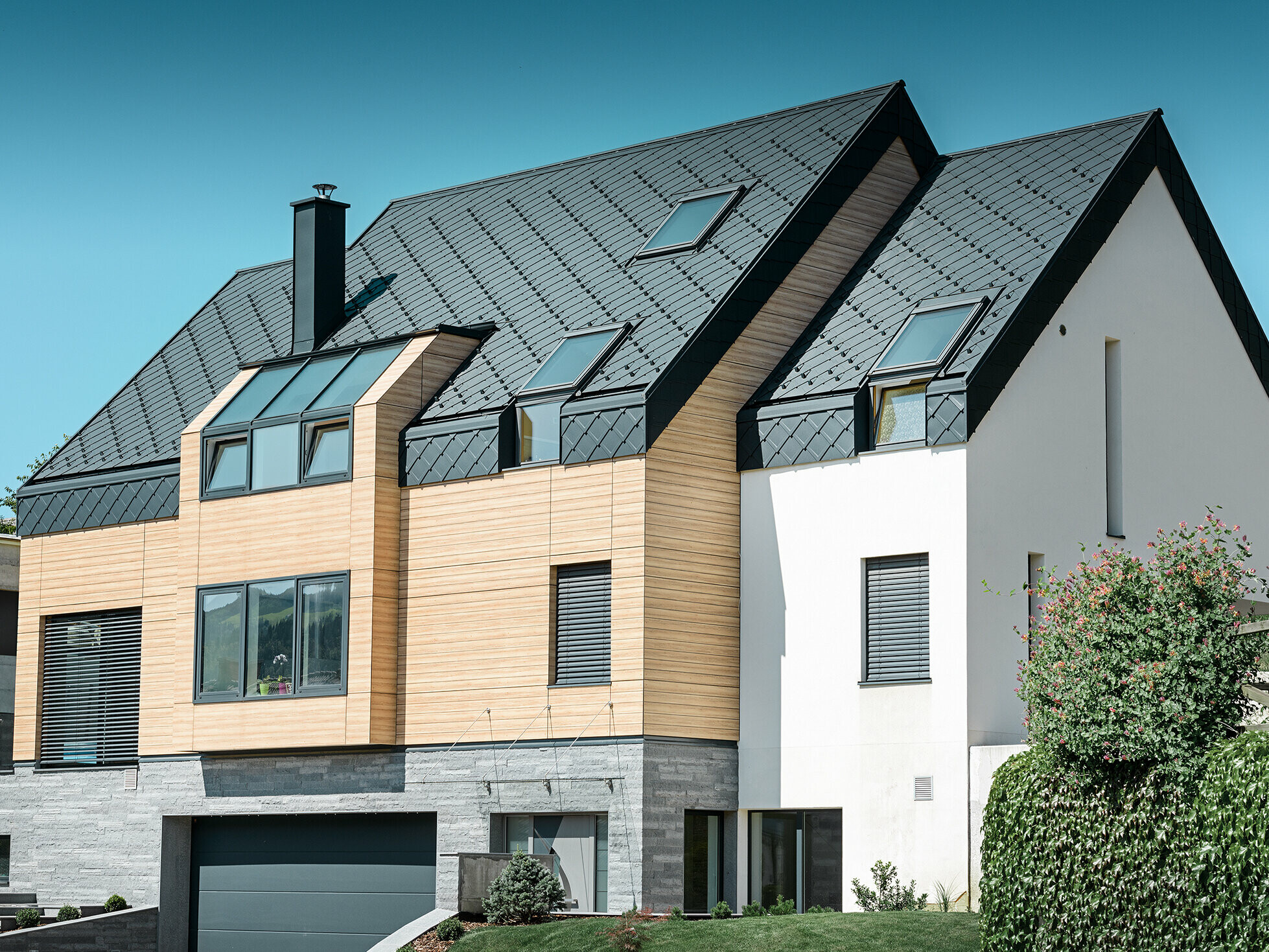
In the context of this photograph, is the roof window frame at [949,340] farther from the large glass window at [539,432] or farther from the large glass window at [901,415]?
the large glass window at [539,432]

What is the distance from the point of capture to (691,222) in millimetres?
27984

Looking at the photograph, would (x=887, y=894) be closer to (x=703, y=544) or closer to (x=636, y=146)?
(x=703, y=544)

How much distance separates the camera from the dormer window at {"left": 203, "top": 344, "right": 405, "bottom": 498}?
88.6 ft

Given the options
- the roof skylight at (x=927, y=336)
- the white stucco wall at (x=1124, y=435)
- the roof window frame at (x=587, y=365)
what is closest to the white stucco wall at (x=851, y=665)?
the white stucco wall at (x=1124, y=435)

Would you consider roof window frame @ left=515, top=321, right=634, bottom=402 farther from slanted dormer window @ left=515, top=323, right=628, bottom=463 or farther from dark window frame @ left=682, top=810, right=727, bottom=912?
dark window frame @ left=682, top=810, right=727, bottom=912

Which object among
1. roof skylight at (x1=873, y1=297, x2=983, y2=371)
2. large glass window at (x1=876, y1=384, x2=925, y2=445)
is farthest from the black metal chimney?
large glass window at (x1=876, y1=384, x2=925, y2=445)

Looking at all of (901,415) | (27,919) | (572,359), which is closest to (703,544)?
(901,415)

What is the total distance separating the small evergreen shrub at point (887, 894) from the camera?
22.3 meters

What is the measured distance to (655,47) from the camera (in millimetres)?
21031

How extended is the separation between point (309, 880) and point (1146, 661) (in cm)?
1490

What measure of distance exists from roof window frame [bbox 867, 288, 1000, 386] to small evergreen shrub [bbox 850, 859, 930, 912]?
20.6ft

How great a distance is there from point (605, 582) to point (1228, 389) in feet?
34.6

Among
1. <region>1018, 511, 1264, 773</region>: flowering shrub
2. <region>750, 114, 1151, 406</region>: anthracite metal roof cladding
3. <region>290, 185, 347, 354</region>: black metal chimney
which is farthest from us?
<region>290, 185, 347, 354</region>: black metal chimney

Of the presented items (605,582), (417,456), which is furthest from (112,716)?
(605,582)
